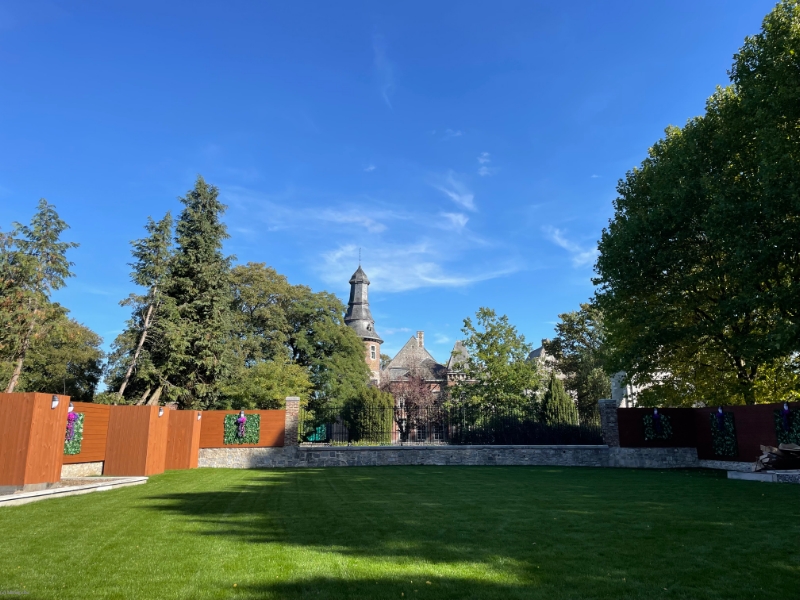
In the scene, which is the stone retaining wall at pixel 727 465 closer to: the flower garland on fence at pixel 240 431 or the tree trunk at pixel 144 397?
the flower garland on fence at pixel 240 431

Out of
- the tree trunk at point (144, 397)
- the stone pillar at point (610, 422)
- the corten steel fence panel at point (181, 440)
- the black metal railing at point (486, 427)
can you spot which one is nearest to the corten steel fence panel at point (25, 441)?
the corten steel fence panel at point (181, 440)

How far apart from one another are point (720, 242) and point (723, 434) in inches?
257

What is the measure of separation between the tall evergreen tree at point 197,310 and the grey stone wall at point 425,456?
A: 810cm

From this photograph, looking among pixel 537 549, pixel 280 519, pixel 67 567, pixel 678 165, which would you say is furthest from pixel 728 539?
pixel 678 165

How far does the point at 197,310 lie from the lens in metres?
28.3

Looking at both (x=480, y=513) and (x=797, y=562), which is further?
(x=480, y=513)

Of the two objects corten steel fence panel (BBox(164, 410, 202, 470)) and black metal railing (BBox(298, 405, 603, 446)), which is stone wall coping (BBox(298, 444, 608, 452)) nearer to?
black metal railing (BBox(298, 405, 603, 446))

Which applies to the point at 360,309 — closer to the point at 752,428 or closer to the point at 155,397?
the point at 155,397

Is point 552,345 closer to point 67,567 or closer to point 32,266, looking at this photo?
point 32,266

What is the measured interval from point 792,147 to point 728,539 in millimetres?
12192

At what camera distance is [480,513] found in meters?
7.43

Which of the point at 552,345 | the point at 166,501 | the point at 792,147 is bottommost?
the point at 166,501

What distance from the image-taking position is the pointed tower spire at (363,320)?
57750 mm

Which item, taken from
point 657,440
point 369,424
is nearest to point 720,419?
point 657,440
